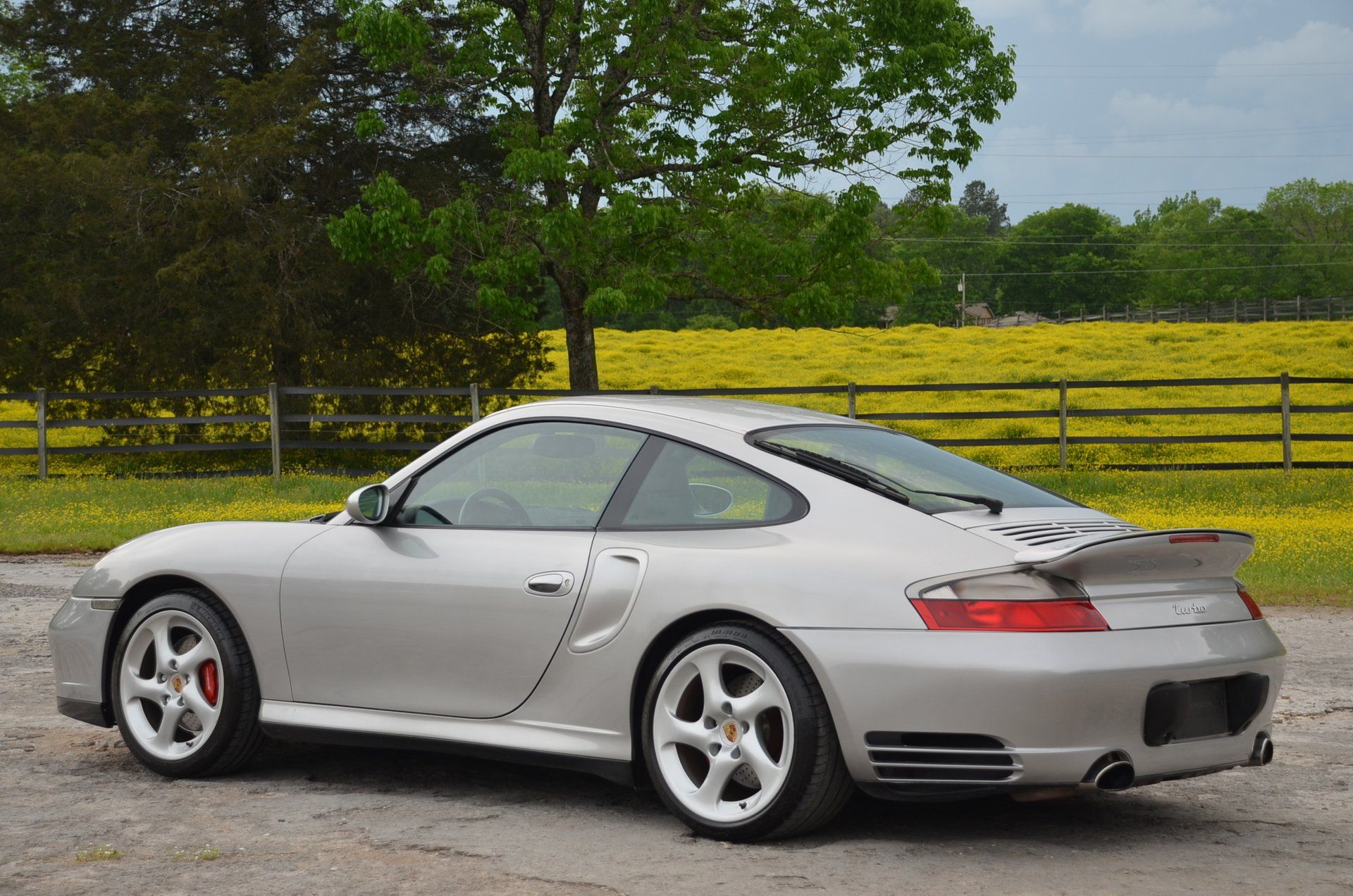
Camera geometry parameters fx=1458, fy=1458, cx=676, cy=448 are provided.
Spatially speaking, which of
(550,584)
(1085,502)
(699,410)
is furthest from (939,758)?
(1085,502)

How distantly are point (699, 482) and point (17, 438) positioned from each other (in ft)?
93.2

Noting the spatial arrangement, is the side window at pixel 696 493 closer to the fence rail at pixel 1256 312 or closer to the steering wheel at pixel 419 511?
the steering wheel at pixel 419 511

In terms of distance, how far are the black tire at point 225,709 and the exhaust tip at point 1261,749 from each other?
3.33 m

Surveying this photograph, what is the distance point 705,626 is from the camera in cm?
436

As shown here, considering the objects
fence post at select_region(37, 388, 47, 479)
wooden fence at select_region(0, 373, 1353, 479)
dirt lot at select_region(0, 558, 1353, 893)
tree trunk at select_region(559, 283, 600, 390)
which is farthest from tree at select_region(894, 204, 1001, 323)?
dirt lot at select_region(0, 558, 1353, 893)

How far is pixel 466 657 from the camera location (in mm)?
4738

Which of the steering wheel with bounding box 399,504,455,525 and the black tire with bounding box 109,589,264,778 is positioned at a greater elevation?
the steering wheel with bounding box 399,504,455,525

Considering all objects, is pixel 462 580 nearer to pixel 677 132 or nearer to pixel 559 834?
pixel 559 834

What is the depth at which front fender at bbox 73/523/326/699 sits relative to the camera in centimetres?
514

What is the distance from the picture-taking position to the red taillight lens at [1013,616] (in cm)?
393

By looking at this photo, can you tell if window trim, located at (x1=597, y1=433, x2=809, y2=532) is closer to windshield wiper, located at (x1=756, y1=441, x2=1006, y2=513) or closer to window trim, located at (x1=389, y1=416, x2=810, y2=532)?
window trim, located at (x1=389, y1=416, x2=810, y2=532)

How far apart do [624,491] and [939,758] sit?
1370 mm

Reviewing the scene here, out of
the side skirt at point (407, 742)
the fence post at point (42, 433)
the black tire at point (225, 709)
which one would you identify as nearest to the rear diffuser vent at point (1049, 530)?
the side skirt at point (407, 742)

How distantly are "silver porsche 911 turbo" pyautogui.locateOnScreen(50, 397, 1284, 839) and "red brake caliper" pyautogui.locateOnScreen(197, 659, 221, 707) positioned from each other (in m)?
0.02
